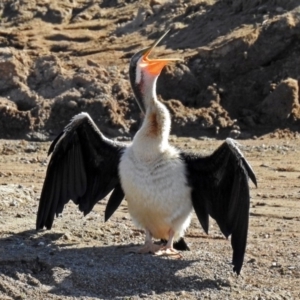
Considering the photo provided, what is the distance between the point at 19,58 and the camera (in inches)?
685

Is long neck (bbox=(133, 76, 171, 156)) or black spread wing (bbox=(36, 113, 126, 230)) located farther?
black spread wing (bbox=(36, 113, 126, 230))

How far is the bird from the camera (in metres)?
9.12

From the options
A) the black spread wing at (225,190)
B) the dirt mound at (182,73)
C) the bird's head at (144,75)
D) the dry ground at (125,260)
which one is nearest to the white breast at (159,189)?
the black spread wing at (225,190)

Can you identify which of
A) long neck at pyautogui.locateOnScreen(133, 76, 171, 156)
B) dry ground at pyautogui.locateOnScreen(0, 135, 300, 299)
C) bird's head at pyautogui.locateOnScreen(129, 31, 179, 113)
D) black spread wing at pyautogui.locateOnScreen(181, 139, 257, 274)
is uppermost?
bird's head at pyautogui.locateOnScreen(129, 31, 179, 113)

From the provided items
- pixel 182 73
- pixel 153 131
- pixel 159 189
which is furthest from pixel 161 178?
pixel 182 73

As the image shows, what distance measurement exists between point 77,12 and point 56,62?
356 centimetres

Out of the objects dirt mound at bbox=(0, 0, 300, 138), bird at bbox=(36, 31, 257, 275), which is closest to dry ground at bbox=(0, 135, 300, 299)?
bird at bbox=(36, 31, 257, 275)

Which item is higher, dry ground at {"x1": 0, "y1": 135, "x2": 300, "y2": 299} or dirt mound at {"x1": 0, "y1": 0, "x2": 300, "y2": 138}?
dirt mound at {"x1": 0, "y1": 0, "x2": 300, "y2": 138}

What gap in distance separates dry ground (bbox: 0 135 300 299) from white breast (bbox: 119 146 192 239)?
1.13ft

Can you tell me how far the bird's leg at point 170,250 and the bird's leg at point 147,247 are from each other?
53 mm

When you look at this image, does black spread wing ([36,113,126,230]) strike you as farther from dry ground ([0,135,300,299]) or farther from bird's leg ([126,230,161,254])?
bird's leg ([126,230,161,254])

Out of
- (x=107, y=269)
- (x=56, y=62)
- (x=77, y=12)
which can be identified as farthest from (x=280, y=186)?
(x=77, y=12)

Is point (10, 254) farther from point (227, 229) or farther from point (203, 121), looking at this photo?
point (203, 121)

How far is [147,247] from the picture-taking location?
948cm
